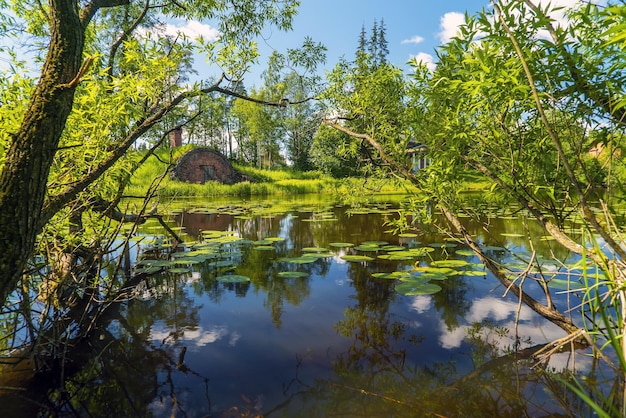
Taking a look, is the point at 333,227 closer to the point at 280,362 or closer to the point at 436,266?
the point at 436,266

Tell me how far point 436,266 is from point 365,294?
6.38ft

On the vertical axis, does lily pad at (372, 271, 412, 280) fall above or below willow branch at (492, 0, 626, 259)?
below

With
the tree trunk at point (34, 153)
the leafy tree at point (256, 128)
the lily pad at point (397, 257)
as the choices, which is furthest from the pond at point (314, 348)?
the leafy tree at point (256, 128)

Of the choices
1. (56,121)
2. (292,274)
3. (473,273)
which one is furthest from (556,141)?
(292,274)

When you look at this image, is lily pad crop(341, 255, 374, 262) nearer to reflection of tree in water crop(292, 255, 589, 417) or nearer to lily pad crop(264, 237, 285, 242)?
lily pad crop(264, 237, 285, 242)

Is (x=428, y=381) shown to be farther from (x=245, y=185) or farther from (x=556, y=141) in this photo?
(x=245, y=185)

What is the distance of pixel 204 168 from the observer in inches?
1080

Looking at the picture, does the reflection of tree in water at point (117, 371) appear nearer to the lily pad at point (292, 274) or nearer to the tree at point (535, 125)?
the lily pad at point (292, 274)

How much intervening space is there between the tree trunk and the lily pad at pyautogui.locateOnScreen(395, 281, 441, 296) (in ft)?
14.3

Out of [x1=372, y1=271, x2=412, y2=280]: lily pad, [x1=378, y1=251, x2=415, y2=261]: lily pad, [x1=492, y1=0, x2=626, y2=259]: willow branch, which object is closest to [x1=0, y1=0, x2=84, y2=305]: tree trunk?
[x1=492, y1=0, x2=626, y2=259]: willow branch

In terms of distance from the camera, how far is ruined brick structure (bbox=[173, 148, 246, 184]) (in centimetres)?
2633

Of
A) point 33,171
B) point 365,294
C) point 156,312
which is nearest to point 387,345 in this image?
point 365,294

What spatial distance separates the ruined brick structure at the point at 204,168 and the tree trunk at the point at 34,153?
81.8 ft

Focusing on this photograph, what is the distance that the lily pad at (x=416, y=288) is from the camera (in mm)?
4932
